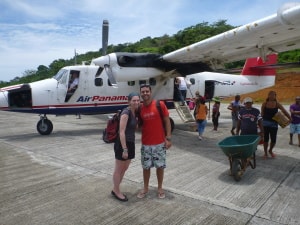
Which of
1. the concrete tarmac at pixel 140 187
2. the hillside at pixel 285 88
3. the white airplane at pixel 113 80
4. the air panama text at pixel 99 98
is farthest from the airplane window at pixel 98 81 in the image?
the hillside at pixel 285 88

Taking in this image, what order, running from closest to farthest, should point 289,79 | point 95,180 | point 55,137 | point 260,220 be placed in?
point 260,220
point 95,180
point 55,137
point 289,79

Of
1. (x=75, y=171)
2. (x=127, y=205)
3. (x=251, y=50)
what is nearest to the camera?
(x=127, y=205)

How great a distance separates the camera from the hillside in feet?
114

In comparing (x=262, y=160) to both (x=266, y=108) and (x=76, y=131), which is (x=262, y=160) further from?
(x=76, y=131)

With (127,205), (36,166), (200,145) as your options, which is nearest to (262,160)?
(200,145)

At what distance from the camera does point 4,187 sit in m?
4.93

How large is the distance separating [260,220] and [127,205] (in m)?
1.83

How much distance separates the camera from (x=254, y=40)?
23.7 feet

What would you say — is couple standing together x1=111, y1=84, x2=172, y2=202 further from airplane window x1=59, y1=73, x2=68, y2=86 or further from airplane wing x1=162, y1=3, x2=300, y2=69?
airplane window x1=59, y1=73, x2=68, y2=86

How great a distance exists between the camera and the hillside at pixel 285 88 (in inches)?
1368

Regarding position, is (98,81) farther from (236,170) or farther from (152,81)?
(236,170)

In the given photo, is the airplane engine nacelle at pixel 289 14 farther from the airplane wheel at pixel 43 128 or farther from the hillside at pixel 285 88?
the hillside at pixel 285 88

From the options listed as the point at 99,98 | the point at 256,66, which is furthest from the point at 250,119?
the point at 256,66

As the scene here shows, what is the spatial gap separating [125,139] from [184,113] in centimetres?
702
